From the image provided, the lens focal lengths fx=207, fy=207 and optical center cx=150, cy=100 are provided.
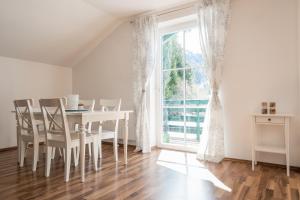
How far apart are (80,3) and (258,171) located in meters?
3.64

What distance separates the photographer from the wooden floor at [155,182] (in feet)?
6.25

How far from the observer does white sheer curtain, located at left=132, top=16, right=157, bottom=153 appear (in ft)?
12.1

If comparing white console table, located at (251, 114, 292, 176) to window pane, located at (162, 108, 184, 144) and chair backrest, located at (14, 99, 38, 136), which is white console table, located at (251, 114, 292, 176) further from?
A: chair backrest, located at (14, 99, 38, 136)

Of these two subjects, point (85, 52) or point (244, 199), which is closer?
point (244, 199)

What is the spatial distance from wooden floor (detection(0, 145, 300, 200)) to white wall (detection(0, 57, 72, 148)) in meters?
1.09

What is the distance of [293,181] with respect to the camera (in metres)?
2.22

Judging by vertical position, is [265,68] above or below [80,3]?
below

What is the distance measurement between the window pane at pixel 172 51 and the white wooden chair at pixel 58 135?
2.00 meters

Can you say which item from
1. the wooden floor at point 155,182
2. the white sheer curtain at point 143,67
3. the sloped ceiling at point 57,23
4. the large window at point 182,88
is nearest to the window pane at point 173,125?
the large window at point 182,88

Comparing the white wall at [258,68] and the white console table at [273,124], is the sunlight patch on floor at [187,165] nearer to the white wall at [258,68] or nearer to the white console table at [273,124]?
the white wall at [258,68]

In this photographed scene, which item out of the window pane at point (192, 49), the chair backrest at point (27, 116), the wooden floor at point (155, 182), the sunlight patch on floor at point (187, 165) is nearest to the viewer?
the wooden floor at point (155, 182)

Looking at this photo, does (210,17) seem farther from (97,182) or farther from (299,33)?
(97,182)

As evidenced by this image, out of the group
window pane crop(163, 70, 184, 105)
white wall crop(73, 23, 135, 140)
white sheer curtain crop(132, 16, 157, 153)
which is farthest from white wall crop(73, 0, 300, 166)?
white wall crop(73, 23, 135, 140)

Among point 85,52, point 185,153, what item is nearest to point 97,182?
point 185,153
